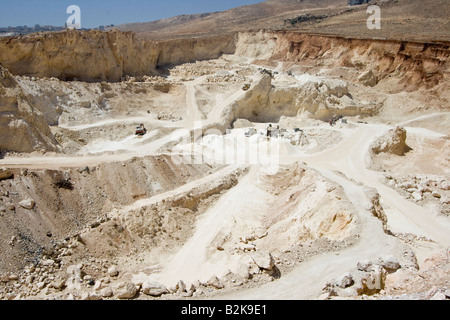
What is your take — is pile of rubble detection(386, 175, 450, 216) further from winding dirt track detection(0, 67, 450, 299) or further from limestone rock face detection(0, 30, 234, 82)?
limestone rock face detection(0, 30, 234, 82)

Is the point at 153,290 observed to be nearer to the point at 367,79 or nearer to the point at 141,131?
the point at 141,131

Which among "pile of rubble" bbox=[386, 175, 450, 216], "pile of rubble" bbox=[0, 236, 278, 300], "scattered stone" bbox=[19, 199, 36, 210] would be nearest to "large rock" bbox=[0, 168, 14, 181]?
"scattered stone" bbox=[19, 199, 36, 210]

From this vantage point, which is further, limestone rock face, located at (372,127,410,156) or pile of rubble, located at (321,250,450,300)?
limestone rock face, located at (372,127,410,156)

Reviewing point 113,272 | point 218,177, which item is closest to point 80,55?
point 218,177

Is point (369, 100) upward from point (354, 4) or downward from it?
downward

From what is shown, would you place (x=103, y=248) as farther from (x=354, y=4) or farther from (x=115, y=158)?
(x=354, y=4)

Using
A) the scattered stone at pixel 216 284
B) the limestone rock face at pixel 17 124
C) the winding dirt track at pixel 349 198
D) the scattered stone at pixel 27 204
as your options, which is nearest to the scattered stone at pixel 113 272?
the winding dirt track at pixel 349 198

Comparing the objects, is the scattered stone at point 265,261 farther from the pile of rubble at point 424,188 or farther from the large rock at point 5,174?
the pile of rubble at point 424,188

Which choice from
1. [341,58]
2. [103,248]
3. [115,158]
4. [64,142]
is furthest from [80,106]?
[341,58]

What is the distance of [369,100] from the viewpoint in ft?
132

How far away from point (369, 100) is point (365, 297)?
35.6m

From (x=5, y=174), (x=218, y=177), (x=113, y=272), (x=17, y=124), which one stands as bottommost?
(x=113, y=272)

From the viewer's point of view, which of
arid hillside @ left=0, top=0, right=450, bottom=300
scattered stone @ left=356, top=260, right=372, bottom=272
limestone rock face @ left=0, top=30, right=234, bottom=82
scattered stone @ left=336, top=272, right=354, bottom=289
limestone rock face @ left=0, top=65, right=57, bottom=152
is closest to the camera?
scattered stone @ left=336, top=272, right=354, bottom=289

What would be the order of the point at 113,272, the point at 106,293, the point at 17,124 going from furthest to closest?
the point at 17,124
the point at 113,272
the point at 106,293
